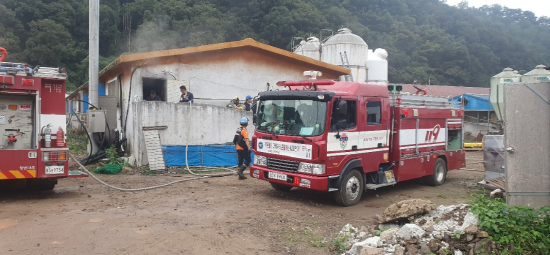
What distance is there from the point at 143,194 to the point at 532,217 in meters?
7.59

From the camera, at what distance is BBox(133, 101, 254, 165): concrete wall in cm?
1285

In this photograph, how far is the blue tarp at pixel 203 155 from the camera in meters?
12.8

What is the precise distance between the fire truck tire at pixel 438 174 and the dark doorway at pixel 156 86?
31.8ft

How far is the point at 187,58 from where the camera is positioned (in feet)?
50.2

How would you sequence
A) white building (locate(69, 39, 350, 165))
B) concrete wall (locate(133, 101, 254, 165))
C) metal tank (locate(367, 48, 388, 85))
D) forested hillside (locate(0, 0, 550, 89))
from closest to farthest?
concrete wall (locate(133, 101, 254, 165)) → white building (locate(69, 39, 350, 165)) → metal tank (locate(367, 48, 388, 85)) → forested hillside (locate(0, 0, 550, 89))

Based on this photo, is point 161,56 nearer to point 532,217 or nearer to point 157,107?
point 157,107

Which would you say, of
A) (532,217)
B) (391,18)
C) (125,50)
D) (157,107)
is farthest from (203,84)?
(391,18)

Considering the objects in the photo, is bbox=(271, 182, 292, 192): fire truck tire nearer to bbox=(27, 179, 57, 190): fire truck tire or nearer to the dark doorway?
bbox=(27, 179, 57, 190): fire truck tire

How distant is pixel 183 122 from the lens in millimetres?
13516

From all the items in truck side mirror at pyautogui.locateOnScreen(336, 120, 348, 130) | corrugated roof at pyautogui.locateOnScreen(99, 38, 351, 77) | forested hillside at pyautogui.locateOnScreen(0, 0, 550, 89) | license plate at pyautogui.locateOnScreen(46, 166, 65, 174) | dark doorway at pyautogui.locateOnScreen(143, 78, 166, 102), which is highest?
forested hillside at pyautogui.locateOnScreen(0, 0, 550, 89)

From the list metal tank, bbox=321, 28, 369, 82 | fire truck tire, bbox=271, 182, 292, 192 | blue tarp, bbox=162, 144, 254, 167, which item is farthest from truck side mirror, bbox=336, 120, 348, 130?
metal tank, bbox=321, 28, 369, 82

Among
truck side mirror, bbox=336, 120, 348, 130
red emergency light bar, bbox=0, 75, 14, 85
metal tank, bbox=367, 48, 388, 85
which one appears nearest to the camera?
red emergency light bar, bbox=0, 75, 14, 85

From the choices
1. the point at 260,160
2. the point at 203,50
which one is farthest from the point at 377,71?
the point at 260,160

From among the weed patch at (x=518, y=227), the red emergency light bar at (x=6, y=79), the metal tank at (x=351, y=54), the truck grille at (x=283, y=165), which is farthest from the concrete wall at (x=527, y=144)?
the metal tank at (x=351, y=54)
